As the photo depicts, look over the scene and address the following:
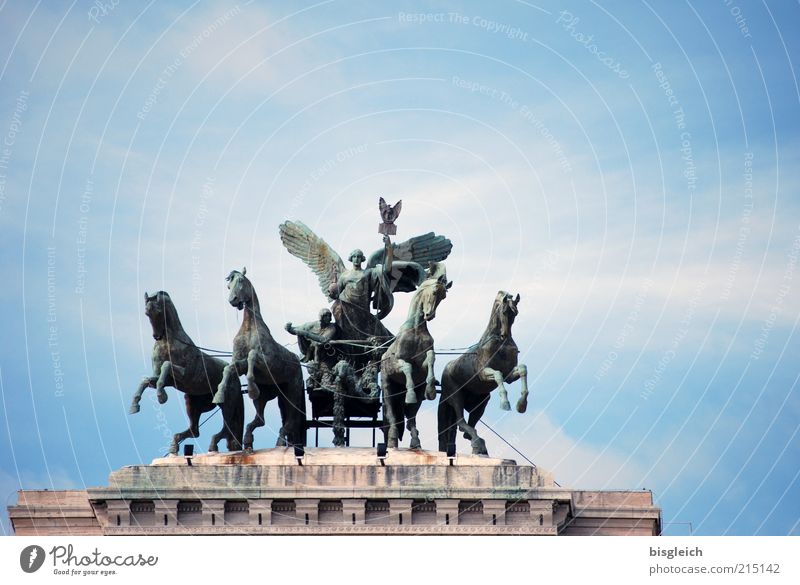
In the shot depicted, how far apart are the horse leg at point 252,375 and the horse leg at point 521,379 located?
307 inches

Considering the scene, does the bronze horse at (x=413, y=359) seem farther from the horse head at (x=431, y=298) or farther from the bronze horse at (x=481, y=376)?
the bronze horse at (x=481, y=376)

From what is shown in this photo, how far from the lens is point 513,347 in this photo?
3588 inches

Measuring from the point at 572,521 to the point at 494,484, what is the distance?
306 cm

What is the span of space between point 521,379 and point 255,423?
8792mm

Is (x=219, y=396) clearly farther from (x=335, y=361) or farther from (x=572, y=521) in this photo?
(x=572, y=521)

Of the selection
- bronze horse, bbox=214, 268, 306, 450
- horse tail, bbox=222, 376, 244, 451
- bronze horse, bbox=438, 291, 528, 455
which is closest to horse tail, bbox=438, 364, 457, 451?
bronze horse, bbox=438, 291, 528, 455

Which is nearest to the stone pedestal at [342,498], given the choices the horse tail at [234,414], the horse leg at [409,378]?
the horse leg at [409,378]

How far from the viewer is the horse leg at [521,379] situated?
89.9m
